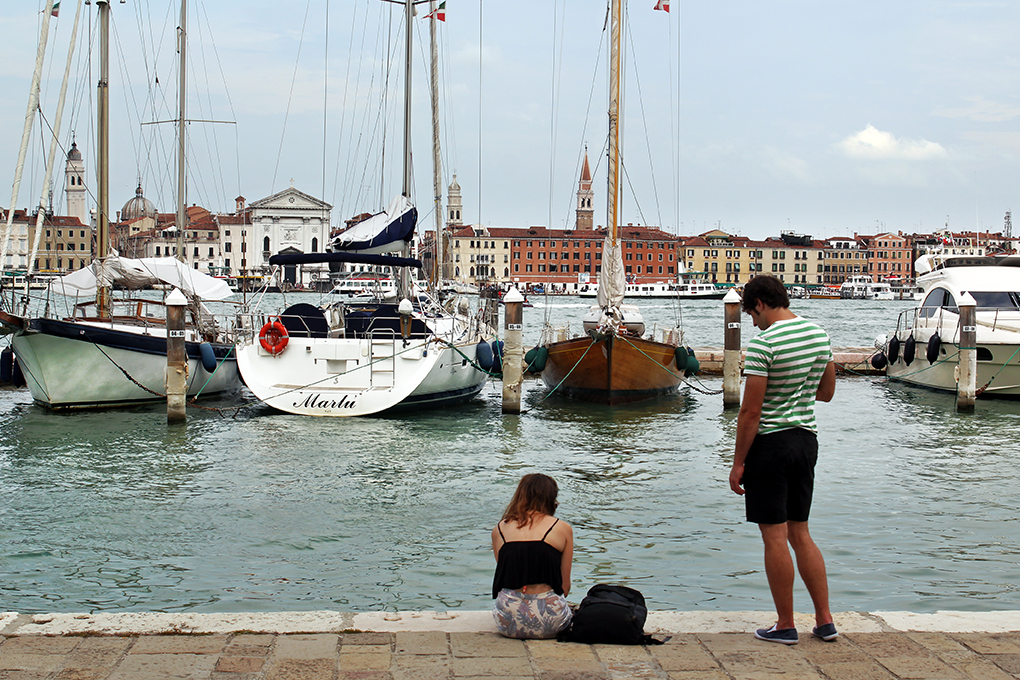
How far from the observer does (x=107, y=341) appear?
19422mm

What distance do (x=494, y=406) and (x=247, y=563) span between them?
1286cm

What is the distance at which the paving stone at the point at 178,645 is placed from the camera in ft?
15.5

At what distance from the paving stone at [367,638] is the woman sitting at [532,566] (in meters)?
0.58

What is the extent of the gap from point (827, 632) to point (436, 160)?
81.9ft

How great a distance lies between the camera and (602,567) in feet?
28.0

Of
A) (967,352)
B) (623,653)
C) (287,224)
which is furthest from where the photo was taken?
(287,224)

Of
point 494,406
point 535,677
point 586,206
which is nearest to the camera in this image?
point 535,677

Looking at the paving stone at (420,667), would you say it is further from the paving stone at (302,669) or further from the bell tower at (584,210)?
the bell tower at (584,210)

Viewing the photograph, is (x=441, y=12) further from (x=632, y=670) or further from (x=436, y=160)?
(x=632, y=670)

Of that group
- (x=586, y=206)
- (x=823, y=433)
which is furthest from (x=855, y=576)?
(x=586, y=206)

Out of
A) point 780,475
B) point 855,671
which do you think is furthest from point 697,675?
point 780,475

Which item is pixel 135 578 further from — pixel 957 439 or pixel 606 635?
pixel 957 439

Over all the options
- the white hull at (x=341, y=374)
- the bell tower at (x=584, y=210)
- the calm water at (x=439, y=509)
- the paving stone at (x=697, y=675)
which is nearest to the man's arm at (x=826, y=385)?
the paving stone at (x=697, y=675)

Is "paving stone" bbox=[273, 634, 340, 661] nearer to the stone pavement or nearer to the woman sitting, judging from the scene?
the stone pavement
